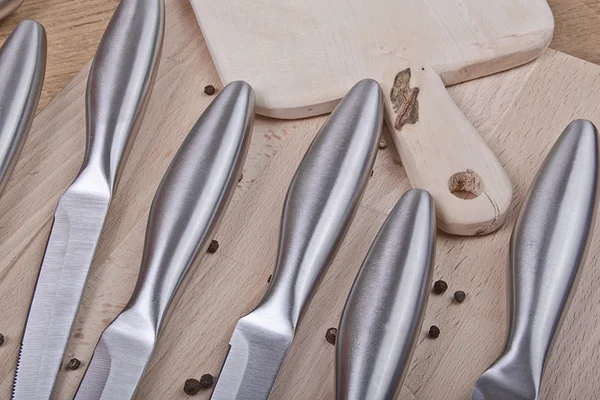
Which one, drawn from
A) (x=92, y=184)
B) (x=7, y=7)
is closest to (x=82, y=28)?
(x=7, y=7)

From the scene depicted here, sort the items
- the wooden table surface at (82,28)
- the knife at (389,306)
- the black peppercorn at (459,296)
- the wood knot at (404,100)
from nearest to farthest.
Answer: the knife at (389,306) < the black peppercorn at (459,296) < the wood knot at (404,100) < the wooden table surface at (82,28)

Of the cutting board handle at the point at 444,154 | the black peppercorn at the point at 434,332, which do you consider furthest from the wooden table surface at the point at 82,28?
the black peppercorn at the point at 434,332

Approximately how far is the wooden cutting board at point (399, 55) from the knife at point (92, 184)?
0.10 m

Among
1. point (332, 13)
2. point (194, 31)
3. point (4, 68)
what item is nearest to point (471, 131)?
point (332, 13)

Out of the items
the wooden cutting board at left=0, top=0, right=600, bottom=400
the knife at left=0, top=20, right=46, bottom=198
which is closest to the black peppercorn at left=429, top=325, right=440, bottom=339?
the wooden cutting board at left=0, top=0, right=600, bottom=400

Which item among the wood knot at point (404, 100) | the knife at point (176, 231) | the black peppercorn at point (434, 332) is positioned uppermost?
the knife at point (176, 231)

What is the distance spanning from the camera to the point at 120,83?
0.89m

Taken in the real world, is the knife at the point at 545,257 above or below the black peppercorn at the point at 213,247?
below

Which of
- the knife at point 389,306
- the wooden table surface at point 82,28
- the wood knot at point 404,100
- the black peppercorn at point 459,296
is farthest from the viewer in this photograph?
the wooden table surface at point 82,28

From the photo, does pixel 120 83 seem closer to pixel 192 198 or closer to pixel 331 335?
pixel 192 198

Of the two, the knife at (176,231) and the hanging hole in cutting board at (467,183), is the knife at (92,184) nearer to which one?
the knife at (176,231)

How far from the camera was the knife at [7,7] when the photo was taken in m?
1.05

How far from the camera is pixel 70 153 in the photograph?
2.98ft

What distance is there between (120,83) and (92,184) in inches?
4.9
